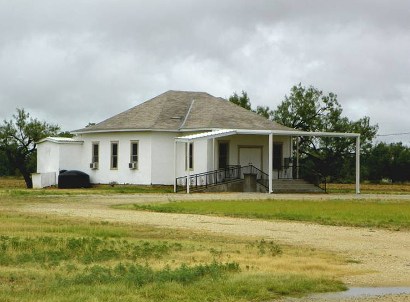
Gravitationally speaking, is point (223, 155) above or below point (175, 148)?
below

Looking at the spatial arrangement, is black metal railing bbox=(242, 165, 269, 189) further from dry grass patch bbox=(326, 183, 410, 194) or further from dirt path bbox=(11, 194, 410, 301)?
dirt path bbox=(11, 194, 410, 301)

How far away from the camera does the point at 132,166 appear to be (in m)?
52.3

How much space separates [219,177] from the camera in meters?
50.4

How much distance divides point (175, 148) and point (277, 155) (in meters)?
8.01

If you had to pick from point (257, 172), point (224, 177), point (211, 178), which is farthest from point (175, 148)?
point (257, 172)

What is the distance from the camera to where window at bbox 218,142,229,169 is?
168ft

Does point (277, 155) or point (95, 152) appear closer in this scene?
point (277, 155)

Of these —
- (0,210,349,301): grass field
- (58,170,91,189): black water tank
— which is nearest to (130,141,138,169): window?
(58,170,91,189): black water tank

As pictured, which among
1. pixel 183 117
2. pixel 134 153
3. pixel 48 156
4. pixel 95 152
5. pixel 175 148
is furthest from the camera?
pixel 48 156

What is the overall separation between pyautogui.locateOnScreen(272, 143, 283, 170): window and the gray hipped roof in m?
1.21

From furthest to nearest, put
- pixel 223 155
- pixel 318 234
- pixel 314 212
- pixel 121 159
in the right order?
pixel 121 159 < pixel 223 155 < pixel 314 212 < pixel 318 234

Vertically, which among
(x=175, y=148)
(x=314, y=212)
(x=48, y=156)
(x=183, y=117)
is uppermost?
(x=183, y=117)

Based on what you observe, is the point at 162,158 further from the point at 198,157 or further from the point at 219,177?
the point at 219,177

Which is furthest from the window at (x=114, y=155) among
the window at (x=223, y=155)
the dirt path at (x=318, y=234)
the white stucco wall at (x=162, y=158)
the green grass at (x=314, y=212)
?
the dirt path at (x=318, y=234)
